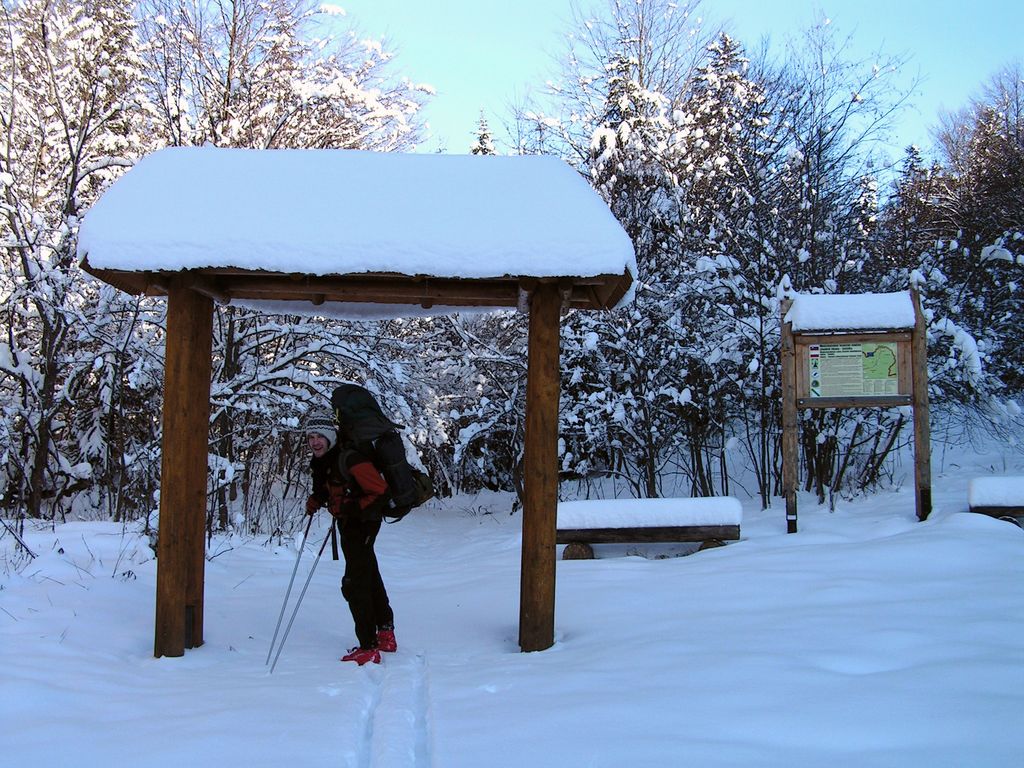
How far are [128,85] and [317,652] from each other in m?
10.0

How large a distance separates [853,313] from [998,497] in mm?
2130

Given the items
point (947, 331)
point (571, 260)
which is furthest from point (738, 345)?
point (571, 260)

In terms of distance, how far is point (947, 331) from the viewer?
922 cm

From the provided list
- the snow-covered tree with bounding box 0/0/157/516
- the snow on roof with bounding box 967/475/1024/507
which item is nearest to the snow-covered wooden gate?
the snow on roof with bounding box 967/475/1024/507

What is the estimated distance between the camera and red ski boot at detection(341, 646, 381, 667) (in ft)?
15.8

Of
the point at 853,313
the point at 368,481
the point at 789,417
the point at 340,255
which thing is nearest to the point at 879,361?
the point at 853,313

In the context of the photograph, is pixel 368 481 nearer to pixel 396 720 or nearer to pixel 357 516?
pixel 357 516

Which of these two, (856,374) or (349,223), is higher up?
(349,223)

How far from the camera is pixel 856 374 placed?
782 centimetres

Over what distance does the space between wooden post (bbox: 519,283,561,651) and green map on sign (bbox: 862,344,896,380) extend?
4.25 meters

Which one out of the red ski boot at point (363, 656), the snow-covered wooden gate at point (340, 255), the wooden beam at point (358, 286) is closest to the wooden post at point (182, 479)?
the snow-covered wooden gate at point (340, 255)

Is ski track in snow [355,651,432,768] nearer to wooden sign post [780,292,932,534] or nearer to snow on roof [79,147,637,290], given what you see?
snow on roof [79,147,637,290]

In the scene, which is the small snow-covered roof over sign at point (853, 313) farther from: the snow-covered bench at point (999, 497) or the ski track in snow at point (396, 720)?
the ski track in snow at point (396, 720)

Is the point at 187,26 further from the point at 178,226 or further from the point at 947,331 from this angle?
the point at 947,331
